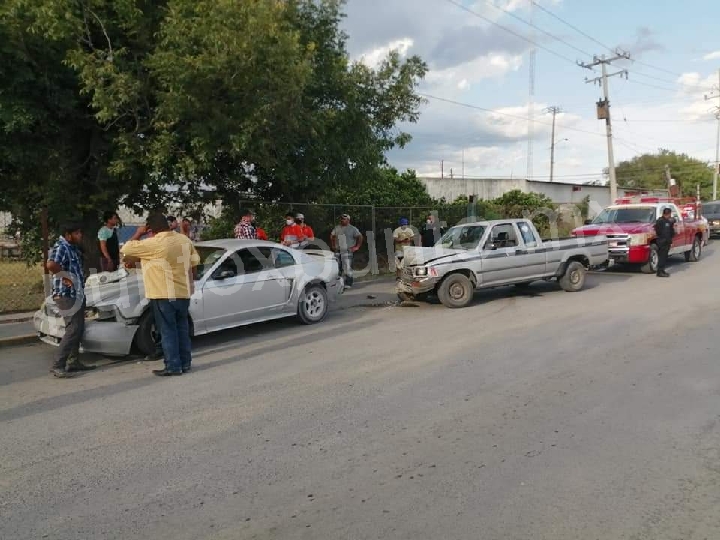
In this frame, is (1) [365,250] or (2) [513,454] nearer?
(2) [513,454]

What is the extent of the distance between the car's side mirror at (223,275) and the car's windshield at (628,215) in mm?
11637

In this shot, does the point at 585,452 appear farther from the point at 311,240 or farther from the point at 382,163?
the point at 382,163

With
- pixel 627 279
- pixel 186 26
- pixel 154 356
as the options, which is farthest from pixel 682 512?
pixel 627 279

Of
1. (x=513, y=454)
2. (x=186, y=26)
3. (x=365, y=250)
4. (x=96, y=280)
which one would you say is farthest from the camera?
(x=365, y=250)

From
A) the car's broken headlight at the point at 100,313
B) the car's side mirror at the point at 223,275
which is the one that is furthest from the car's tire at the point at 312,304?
the car's broken headlight at the point at 100,313

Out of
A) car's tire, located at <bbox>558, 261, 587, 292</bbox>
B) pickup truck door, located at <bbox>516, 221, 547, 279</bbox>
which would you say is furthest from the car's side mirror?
car's tire, located at <bbox>558, 261, 587, 292</bbox>

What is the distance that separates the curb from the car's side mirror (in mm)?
3020

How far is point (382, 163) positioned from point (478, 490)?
12346 millimetres

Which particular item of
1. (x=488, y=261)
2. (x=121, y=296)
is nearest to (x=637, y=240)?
(x=488, y=261)

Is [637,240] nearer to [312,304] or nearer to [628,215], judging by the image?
[628,215]

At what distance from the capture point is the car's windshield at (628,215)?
52.0ft

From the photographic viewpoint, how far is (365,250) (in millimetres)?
17734

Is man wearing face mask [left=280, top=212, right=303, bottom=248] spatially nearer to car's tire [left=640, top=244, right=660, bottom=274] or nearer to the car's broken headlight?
the car's broken headlight

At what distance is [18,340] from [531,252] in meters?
9.14
